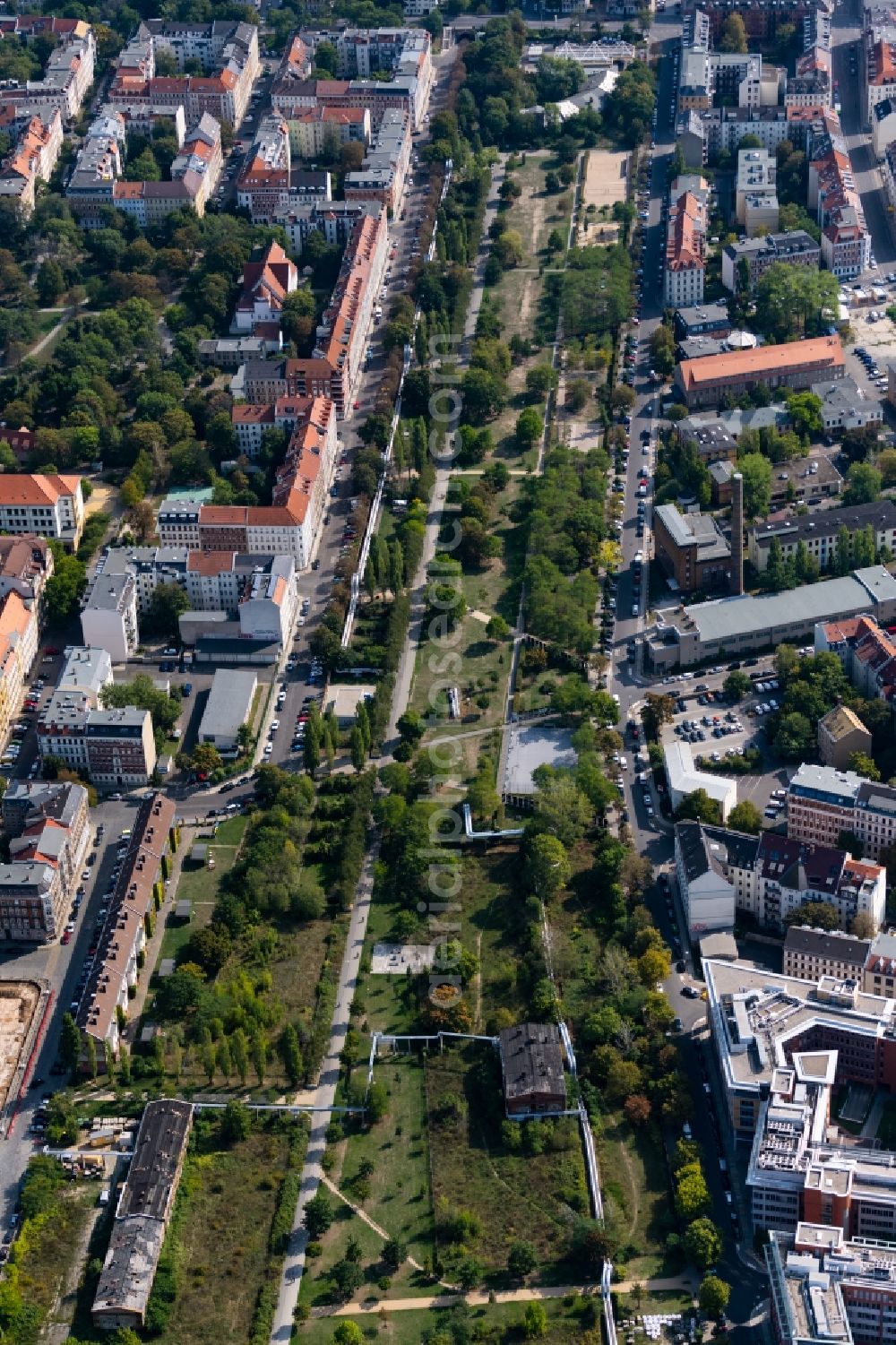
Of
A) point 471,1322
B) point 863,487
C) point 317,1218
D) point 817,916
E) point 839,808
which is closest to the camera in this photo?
point 471,1322

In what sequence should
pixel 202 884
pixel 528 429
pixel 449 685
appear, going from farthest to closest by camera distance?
pixel 528 429 → pixel 449 685 → pixel 202 884

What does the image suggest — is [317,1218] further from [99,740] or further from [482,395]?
[482,395]

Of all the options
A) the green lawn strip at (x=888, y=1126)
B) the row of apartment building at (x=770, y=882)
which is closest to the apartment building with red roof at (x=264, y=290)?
the row of apartment building at (x=770, y=882)

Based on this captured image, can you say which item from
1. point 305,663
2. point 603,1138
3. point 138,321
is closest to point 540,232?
point 138,321

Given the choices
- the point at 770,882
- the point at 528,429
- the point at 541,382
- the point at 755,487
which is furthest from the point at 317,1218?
the point at 541,382

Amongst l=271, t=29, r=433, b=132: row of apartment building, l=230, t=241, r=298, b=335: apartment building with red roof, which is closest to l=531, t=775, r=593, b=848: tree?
l=230, t=241, r=298, b=335: apartment building with red roof

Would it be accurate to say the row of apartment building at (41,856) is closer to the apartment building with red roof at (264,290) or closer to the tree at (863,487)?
the tree at (863,487)

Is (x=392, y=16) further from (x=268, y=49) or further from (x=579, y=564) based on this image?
(x=579, y=564)

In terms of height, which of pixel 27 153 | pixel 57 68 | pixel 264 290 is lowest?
pixel 264 290
